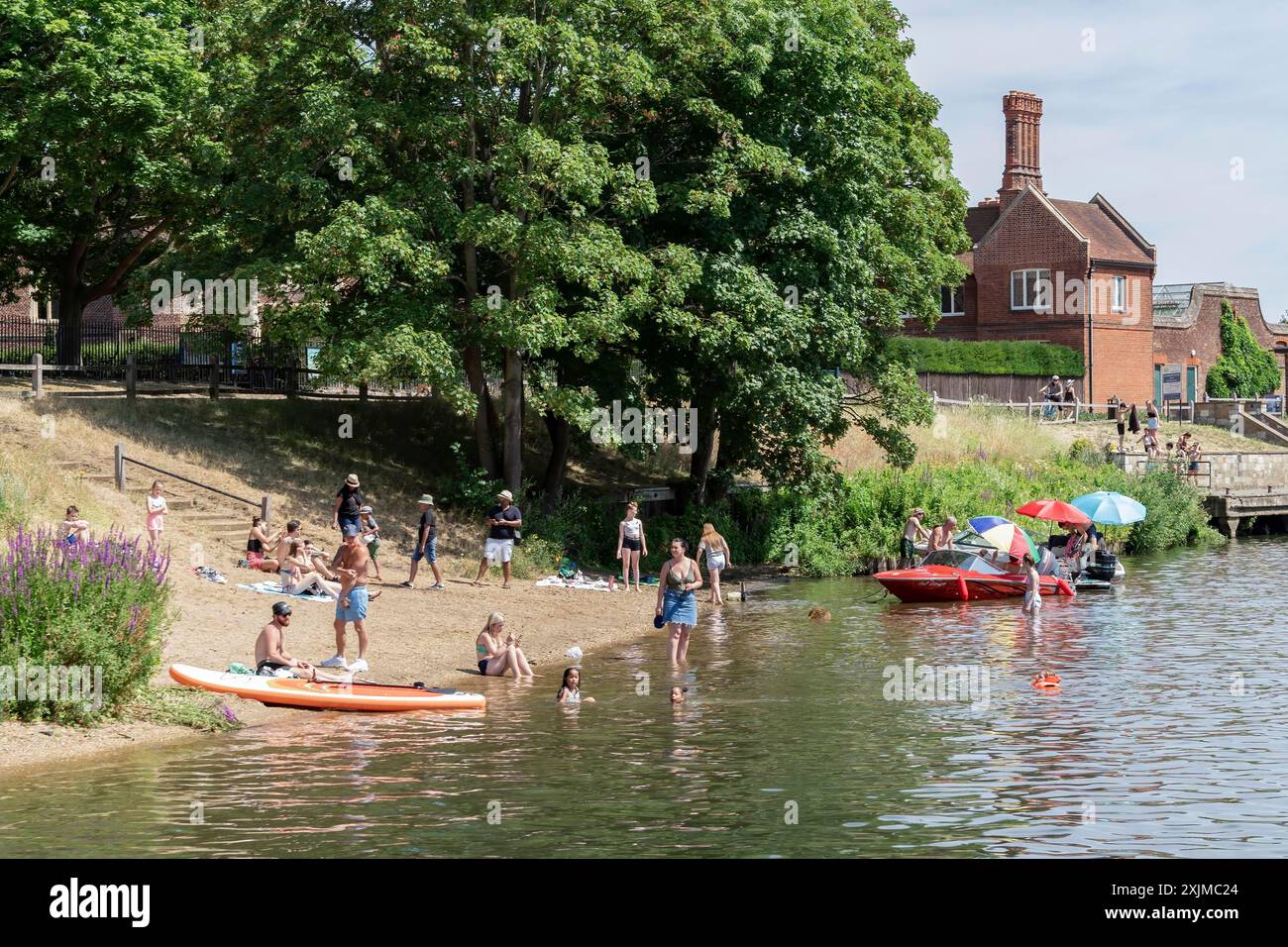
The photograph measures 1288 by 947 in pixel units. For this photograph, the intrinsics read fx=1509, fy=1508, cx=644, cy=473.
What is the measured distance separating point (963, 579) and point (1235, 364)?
47.5 metres

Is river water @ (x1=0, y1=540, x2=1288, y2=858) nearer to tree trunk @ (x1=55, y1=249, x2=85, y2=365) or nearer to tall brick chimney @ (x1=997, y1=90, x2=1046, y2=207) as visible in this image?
tree trunk @ (x1=55, y1=249, x2=85, y2=365)

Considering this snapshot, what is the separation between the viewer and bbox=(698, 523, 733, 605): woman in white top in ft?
101

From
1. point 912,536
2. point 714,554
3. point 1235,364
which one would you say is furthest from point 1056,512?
point 1235,364

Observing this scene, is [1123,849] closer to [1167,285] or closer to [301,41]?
[301,41]

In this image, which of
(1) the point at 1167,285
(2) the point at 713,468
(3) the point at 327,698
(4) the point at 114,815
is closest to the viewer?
(4) the point at 114,815

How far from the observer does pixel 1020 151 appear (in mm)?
69625

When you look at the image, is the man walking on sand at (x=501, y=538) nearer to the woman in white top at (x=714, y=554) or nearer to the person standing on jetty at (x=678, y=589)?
the woman in white top at (x=714, y=554)

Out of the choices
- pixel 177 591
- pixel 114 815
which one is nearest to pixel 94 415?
pixel 177 591

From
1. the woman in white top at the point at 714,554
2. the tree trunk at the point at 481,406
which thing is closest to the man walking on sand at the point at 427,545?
the woman in white top at the point at 714,554

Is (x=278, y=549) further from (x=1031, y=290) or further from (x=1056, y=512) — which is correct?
(x=1031, y=290)

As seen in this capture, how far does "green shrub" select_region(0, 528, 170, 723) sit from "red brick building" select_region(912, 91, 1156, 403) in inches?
2025

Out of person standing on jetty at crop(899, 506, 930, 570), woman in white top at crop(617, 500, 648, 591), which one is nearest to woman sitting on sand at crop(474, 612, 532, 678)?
woman in white top at crop(617, 500, 648, 591)

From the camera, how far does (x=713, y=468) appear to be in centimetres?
4091
